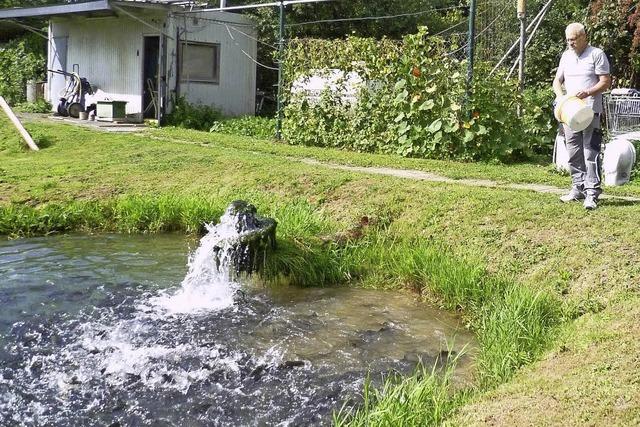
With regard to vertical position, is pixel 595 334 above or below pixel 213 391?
above

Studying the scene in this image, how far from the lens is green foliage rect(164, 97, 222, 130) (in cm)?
1814

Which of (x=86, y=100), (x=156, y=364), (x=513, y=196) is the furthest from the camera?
(x=86, y=100)

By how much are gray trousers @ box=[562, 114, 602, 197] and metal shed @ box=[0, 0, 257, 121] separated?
12.4 m

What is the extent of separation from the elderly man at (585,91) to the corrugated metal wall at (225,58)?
12958mm

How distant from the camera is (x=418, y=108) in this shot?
1244 centimetres

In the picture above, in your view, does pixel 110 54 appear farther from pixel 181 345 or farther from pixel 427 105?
pixel 181 345

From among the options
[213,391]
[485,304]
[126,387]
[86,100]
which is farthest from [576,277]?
[86,100]

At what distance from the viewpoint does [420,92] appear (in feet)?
40.7

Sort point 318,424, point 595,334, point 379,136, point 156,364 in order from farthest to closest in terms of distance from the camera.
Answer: point 379,136 < point 156,364 < point 595,334 < point 318,424

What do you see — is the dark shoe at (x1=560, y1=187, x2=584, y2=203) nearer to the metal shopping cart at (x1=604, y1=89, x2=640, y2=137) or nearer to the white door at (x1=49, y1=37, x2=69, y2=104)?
the metal shopping cart at (x1=604, y1=89, x2=640, y2=137)

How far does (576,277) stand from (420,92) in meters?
6.58

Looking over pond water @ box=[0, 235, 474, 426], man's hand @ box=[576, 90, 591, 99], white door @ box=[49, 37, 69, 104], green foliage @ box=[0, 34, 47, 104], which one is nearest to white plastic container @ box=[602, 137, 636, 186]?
man's hand @ box=[576, 90, 591, 99]

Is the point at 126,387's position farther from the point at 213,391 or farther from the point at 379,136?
the point at 379,136

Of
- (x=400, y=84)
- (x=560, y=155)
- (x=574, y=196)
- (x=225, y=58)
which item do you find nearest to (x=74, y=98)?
(x=225, y=58)
